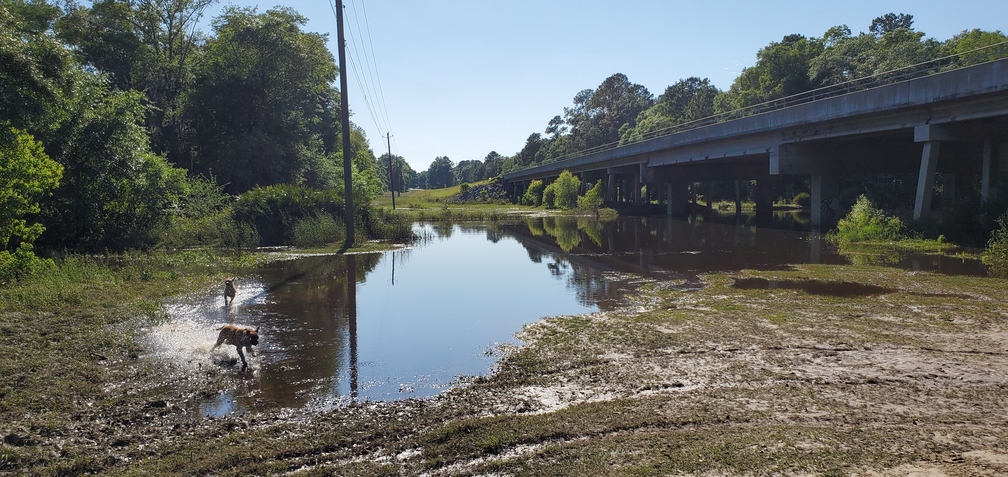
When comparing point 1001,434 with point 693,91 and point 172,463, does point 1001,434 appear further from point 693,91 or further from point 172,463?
point 693,91

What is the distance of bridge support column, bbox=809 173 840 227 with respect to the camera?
3334 centimetres

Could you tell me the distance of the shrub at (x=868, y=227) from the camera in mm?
23516

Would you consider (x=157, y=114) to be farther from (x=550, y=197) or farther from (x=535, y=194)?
(x=535, y=194)

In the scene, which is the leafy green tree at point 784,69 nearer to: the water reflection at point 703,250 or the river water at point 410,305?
the water reflection at point 703,250

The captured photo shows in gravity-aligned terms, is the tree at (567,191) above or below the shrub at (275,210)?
above

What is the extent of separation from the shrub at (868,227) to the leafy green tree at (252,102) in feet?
110

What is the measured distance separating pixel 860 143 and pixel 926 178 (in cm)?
953

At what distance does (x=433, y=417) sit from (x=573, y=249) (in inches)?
768

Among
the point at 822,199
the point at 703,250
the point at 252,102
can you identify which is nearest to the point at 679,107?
the point at 822,199

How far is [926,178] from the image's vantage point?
2378 cm

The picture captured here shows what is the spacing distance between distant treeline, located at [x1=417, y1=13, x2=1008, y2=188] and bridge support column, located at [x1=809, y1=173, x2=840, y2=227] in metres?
7.14

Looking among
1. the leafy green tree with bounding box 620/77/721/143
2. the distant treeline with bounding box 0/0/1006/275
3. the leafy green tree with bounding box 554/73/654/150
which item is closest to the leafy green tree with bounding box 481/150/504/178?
the leafy green tree with bounding box 554/73/654/150

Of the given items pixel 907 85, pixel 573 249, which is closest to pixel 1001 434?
pixel 573 249

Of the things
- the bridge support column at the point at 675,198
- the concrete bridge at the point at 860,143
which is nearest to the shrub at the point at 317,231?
the concrete bridge at the point at 860,143
